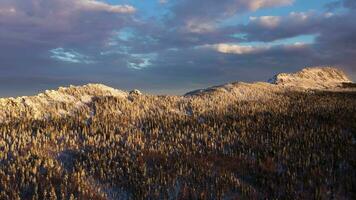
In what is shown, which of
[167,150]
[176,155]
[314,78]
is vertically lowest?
[176,155]

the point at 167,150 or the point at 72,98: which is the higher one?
the point at 72,98

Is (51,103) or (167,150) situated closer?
(167,150)

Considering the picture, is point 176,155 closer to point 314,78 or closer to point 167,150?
point 167,150

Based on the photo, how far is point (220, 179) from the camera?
20.1 metres

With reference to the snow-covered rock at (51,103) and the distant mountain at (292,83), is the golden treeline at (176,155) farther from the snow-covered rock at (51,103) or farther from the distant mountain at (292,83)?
the distant mountain at (292,83)

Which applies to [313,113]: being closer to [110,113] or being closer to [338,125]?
[338,125]

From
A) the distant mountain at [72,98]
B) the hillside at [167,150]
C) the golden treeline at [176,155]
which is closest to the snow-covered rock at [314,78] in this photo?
the distant mountain at [72,98]

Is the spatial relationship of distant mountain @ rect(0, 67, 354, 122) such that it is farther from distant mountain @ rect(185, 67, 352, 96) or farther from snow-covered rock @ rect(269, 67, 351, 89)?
snow-covered rock @ rect(269, 67, 351, 89)

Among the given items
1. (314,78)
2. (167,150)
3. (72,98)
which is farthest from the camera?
(314,78)

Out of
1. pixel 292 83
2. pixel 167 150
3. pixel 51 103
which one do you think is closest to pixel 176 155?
pixel 167 150

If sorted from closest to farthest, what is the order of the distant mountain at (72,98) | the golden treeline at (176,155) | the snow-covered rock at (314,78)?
1. the golden treeline at (176,155)
2. the distant mountain at (72,98)
3. the snow-covered rock at (314,78)

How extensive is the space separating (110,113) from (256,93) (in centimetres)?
2419

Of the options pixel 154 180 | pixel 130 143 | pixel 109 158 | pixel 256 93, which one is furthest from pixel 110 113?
pixel 256 93

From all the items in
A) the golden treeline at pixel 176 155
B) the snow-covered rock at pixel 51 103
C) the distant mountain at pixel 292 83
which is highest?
the distant mountain at pixel 292 83
